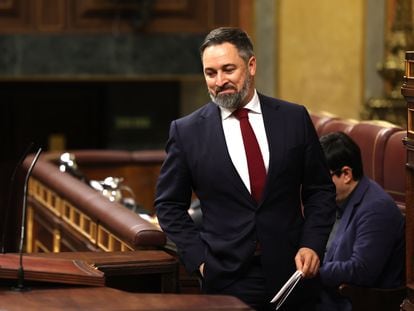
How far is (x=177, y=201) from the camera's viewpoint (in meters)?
3.50

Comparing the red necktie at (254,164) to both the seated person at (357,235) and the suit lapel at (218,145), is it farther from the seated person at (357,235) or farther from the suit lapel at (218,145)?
the seated person at (357,235)

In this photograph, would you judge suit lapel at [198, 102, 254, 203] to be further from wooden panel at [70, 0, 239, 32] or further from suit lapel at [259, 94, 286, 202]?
wooden panel at [70, 0, 239, 32]

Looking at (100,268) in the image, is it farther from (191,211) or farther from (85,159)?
(85,159)

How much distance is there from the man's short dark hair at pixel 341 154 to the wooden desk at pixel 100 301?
4.39 ft

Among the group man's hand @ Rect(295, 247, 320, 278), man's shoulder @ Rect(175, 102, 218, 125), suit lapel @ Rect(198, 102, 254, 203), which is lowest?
man's hand @ Rect(295, 247, 320, 278)

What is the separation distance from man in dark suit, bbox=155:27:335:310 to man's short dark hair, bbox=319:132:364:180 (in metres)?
0.65

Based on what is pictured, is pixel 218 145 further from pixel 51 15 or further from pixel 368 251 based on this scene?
pixel 51 15

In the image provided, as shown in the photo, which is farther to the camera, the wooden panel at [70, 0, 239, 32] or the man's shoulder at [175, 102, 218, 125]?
the wooden panel at [70, 0, 239, 32]

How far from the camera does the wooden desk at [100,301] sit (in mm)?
2732

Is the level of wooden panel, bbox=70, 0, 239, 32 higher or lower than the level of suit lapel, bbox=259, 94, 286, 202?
higher

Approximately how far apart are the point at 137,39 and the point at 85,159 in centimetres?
165

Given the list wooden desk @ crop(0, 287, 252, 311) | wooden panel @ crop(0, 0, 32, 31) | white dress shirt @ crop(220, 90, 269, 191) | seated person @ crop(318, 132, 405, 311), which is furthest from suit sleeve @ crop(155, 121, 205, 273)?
wooden panel @ crop(0, 0, 32, 31)

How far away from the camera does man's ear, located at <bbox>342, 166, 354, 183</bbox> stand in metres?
4.12

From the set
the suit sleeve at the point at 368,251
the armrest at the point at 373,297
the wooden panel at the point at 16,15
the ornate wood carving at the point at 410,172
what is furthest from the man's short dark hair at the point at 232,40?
the wooden panel at the point at 16,15
